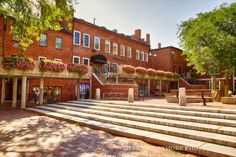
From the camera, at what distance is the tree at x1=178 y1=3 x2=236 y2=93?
13570 millimetres

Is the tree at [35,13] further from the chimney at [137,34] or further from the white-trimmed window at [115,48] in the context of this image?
the chimney at [137,34]

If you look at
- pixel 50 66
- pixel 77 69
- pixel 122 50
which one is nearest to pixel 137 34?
pixel 122 50

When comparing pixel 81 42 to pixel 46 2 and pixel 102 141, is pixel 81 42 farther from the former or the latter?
pixel 102 141

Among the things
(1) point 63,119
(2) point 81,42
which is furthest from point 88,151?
(2) point 81,42

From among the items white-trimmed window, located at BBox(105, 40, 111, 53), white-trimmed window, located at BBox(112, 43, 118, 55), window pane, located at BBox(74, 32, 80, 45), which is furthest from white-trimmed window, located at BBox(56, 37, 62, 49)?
white-trimmed window, located at BBox(112, 43, 118, 55)

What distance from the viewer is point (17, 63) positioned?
12.3 m

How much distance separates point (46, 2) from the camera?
8977 mm

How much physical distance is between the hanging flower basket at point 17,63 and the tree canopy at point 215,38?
542 inches

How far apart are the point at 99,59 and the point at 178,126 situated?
1568 cm

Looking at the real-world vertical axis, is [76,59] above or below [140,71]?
above

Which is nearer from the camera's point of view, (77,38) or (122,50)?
(77,38)

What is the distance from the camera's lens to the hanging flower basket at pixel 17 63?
11891mm

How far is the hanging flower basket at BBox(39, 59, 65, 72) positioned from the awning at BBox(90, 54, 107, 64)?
671cm

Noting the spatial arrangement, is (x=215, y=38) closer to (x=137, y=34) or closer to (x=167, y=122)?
(x=167, y=122)
